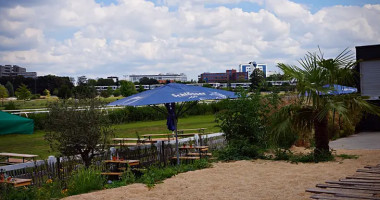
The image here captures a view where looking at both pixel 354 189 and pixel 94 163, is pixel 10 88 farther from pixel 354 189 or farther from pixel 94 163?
pixel 354 189

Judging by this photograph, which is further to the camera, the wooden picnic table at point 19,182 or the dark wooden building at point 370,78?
the dark wooden building at point 370,78

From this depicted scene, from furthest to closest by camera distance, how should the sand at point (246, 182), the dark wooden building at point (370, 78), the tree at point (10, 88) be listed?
the tree at point (10, 88) < the dark wooden building at point (370, 78) < the sand at point (246, 182)

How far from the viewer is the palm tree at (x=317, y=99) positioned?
1245cm

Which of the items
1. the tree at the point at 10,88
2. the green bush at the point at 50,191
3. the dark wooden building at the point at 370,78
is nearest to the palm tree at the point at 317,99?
the green bush at the point at 50,191

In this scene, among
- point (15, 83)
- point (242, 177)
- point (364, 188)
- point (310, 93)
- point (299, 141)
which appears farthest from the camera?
point (15, 83)

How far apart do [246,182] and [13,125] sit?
5.24 meters

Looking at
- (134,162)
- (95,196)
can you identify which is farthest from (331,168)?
(95,196)

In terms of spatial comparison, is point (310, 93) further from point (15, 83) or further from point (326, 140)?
point (15, 83)

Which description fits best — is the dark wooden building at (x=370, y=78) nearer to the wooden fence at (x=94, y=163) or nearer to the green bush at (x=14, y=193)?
the wooden fence at (x=94, y=163)

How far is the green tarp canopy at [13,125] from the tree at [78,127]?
1145 millimetres

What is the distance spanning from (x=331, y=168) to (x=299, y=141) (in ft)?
18.9

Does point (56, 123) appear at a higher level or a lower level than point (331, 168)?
higher

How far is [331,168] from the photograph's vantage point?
11180 millimetres

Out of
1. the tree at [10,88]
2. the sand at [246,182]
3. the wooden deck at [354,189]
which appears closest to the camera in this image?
the wooden deck at [354,189]
